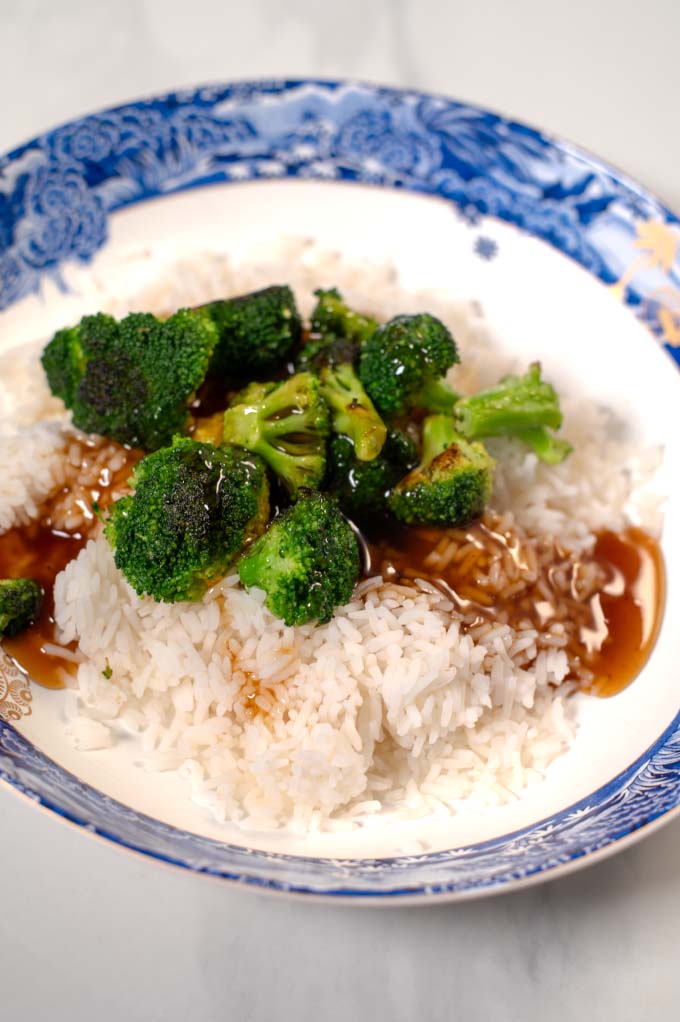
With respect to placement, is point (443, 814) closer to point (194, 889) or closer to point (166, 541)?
point (194, 889)

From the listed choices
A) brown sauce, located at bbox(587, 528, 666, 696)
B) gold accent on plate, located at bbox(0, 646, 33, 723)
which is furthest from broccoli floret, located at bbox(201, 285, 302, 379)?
brown sauce, located at bbox(587, 528, 666, 696)

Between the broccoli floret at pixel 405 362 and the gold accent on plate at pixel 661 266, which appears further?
the gold accent on plate at pixel 661 266

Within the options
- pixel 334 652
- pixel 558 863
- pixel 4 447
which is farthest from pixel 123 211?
pixel 558 863

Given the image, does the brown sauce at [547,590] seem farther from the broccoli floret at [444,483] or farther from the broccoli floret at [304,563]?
the broccoli floret at [304,563]

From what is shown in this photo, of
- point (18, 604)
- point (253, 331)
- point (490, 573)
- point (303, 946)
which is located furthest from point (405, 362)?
point (303, 946)

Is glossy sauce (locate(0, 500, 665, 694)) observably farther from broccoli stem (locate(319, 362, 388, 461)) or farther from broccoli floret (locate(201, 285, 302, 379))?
broccoli floret (locate(201, 285, 302, 379))

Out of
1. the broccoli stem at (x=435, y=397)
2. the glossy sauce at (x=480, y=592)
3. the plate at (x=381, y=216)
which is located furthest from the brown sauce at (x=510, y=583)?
the broccoli stem at (x=435, y=397)
